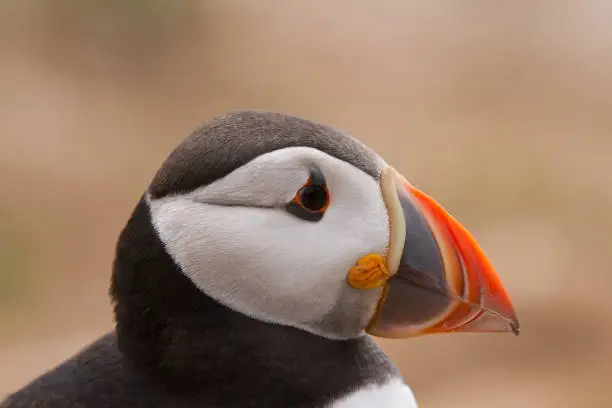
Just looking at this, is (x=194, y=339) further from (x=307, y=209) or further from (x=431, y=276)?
(x=431, y=276)

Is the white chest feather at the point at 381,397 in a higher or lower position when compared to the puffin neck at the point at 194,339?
lower

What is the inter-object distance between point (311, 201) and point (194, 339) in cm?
28

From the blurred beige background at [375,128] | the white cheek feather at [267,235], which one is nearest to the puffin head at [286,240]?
the white cheek feather at [267,235]

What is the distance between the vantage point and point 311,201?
145cm

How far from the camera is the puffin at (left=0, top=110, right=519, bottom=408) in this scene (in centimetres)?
143

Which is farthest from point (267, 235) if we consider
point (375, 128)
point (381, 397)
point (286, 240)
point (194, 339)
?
point (375, 128)

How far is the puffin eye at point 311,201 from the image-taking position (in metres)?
→ 1.43

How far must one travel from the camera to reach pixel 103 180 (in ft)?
18.0

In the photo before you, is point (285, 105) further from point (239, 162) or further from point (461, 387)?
point (239, 162)

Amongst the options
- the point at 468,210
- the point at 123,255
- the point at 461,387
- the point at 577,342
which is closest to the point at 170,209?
the point at 123,255

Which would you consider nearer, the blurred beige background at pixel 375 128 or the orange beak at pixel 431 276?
the orange beak at pixel 431 276

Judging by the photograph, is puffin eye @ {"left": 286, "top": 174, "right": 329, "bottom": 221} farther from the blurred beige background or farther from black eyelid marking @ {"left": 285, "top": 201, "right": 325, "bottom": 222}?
the blurred beige background

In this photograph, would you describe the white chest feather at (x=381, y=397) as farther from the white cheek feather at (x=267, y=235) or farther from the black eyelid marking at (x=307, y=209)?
the black eyelid marking at (x=307, y=209)

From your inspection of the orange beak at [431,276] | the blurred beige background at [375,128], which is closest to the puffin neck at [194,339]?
the orange beak at [431,276]
